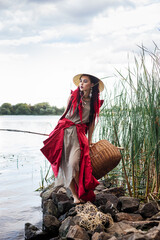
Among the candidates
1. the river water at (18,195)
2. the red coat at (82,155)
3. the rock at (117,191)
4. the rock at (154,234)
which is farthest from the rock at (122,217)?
the river water at (18,195)

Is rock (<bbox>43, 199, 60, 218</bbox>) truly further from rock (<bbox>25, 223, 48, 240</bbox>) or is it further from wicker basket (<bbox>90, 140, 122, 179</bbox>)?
wicker basket (<bbox>90, 140, 122, 179</bbox>)

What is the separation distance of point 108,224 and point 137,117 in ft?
4.02

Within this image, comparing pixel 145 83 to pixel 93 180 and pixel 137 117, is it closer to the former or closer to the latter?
pixel 137 117

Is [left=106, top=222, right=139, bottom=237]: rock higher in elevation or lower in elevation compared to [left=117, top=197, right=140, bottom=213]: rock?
lower

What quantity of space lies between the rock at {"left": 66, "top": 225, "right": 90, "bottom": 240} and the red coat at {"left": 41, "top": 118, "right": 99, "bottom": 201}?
65 centimetres

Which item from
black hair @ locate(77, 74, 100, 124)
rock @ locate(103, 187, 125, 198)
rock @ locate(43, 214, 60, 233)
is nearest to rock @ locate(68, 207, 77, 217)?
rock @ locate(43, 214, 60, 233)

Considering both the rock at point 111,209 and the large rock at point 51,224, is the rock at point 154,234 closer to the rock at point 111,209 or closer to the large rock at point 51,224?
the rock at point 111,209

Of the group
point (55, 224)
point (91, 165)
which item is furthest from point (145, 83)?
point (55, 224)

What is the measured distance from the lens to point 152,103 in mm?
3176

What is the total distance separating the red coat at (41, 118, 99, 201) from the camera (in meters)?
3.39

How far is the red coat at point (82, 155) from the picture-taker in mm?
3389

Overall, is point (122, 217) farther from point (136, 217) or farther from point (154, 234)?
point (154, 234)

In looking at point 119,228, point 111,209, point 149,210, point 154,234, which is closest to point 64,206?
point 111,209

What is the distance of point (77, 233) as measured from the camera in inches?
106
